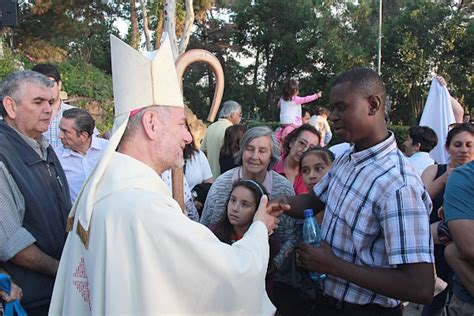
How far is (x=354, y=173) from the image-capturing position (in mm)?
2291

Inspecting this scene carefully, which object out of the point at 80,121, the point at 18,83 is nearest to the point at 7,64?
the point at 80,121

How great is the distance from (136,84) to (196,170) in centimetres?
299

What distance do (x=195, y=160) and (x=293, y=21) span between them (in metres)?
23.8

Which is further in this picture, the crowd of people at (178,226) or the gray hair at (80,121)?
the gray hair at (80,121)

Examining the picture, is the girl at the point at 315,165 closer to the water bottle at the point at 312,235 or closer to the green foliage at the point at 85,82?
the water bottle at the point at 312,235

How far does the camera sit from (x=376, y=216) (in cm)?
214

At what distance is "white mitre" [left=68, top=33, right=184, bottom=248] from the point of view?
208 cm

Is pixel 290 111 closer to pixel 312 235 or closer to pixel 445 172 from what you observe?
pixel 445 172

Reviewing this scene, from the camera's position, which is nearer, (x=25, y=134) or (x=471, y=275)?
(x=471, y=275)

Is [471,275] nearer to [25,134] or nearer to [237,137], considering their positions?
[25,134]

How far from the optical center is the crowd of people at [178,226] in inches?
71.9

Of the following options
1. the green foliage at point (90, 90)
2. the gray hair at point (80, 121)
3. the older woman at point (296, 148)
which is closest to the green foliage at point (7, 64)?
the green foliage at point (90, 90)

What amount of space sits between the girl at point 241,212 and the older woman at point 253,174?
0.20 meters

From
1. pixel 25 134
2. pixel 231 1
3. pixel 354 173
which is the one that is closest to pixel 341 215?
pixel 354 173
